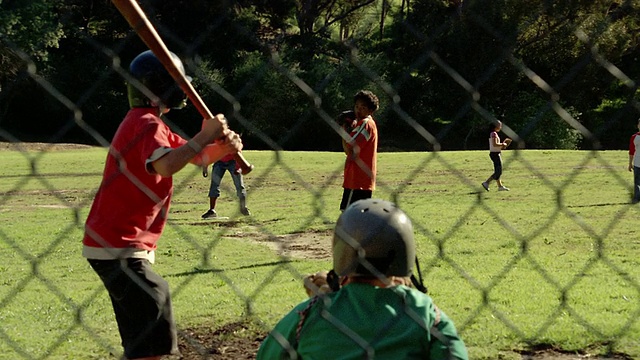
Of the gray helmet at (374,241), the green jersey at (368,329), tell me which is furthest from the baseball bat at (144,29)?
the green jersey at (368,329)

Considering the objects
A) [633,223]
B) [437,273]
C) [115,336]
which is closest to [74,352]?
[115,336]

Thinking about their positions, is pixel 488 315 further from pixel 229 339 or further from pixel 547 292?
pixel 229 339

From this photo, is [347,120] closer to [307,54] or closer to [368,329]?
[307,54]

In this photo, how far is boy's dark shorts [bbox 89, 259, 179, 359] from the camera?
4.25 m

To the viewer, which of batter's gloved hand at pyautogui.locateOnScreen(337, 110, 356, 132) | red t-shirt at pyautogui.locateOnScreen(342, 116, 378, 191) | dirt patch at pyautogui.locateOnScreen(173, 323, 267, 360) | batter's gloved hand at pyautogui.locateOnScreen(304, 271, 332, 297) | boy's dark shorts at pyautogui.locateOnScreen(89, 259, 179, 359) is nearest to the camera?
batter's gloved hand at pyautogui.locateOnScreen(304, 271, 332, 297)

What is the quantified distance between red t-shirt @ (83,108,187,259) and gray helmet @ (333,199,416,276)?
1.35 m

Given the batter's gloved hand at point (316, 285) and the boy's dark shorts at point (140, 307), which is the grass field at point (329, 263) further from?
the boy's dark shorts at point (140, 307)

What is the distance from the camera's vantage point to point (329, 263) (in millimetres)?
8461

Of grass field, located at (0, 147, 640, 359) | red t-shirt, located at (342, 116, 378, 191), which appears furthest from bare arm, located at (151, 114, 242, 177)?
red t-shirt, located at (342, 116, 378, 191)

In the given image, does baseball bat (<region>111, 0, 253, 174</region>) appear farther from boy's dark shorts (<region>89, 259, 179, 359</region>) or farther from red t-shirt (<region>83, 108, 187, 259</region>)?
boy's dark shorts (<region>89, 259, 179, 359</region>)

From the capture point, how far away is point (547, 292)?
6949mm

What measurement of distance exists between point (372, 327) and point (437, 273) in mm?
5219

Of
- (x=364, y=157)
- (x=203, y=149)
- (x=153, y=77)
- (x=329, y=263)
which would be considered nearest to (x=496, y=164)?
(x=364, y=157)

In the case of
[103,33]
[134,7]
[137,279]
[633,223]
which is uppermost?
[134,7]
